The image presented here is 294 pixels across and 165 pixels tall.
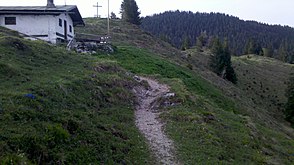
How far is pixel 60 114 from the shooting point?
13594 millimetres

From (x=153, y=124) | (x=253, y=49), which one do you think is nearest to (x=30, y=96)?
(x=153, y=124)

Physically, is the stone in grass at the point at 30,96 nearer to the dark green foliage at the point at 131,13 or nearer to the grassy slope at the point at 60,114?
the grassy slope at the point at 60,114

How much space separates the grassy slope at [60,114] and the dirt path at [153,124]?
616 mm

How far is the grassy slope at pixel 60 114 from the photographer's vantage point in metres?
10.2

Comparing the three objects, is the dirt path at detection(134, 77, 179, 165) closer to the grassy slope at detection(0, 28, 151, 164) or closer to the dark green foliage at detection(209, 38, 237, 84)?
the grassy slope at detection(0, 28, 151, 164)

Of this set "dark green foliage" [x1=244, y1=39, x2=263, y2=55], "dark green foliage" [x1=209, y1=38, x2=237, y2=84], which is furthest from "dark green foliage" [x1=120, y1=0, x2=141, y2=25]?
"dark green foliage" [x1=244, y1=39, x2=263, y2=55]

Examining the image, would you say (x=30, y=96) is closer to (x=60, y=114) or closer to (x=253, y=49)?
(x=60, y=114)

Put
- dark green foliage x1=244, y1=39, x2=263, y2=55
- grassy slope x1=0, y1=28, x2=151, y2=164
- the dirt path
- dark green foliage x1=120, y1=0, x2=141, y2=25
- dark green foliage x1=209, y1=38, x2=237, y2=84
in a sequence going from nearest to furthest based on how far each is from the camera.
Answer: grassy slope x1=0, y1=28, x2=151, y2=164 → the dirt path → dark green foliage x1=209, y1=38, x2=237, y2=84 → dark green foliage x1=120, y1=0, x2=141, y2=25 → dark green foliage x1=244, y1=39, x2=263, y2=55

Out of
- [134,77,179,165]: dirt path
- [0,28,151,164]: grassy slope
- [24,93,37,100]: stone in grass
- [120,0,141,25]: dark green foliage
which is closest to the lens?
[0,28,151,164]: grassy slope

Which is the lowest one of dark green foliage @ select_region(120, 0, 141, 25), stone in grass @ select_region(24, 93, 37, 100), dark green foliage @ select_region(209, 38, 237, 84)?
dark green foliage @ select_region(209, 38, 237, 84)

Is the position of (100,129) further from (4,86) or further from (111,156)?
(4,86)

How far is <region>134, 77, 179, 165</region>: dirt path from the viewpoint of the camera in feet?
47.8

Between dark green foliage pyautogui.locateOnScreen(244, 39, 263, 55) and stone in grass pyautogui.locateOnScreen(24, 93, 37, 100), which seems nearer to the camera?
stone in grass pyautogui.locateOnScreen(24, 93, 37, 100)

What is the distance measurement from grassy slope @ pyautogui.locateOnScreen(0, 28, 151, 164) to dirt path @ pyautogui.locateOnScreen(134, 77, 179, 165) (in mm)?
616
